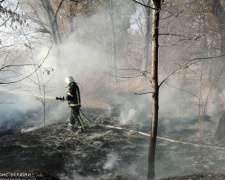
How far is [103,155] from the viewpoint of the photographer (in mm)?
6324

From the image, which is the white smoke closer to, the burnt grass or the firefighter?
the burnt grass

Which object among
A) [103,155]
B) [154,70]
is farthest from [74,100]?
[154,70]

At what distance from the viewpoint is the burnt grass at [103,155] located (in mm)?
5391

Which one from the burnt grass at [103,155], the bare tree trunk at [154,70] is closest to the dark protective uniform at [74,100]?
the burnt grass at [103,155]

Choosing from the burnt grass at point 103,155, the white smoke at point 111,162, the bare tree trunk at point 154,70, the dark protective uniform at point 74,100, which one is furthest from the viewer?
the dark protective uniform at point 74,100

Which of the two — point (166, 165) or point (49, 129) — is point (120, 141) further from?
point (49, 129)

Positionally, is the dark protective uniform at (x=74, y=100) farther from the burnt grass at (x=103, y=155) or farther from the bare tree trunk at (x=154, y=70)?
the bare tree trunk at (x=154, y=70)

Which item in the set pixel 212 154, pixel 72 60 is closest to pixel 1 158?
pixel 212 154

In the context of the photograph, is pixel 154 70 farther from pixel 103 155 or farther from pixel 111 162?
pixel 103 155

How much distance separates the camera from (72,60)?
1814cm

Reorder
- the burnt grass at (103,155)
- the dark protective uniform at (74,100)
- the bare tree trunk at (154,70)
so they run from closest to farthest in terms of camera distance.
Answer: the bare tree trunk at (154,70)
the burnt grass at (103,155)
the dark protective uniform at (74,100)

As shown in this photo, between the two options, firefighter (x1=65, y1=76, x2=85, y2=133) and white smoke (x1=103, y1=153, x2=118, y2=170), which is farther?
firefighter (x1=65, y1=76, x2=85, y2=133)

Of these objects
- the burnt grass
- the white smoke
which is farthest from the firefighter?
the white smoke

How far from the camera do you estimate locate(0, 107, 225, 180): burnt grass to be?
17.7ft
